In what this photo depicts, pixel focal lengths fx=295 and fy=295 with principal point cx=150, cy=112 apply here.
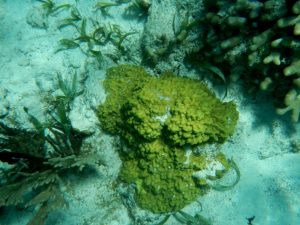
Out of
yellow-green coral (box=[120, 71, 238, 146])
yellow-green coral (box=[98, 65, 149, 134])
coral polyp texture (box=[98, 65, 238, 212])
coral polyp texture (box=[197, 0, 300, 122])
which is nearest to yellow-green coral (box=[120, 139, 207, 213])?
coral polyp texture (box=[98, 65, 238, 212])

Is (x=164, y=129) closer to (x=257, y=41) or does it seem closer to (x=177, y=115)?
(x=177, y=115)

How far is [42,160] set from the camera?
4199 mm

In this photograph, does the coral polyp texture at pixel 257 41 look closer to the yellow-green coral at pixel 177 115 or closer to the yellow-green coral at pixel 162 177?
the yellow-green coral at pixel 177 115

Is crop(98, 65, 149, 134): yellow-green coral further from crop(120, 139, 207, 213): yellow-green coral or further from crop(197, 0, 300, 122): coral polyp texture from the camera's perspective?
→ crop(197, 0, 300, 122): coral polyp texture

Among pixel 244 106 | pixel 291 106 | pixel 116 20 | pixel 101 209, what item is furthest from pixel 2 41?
pixel 291 106

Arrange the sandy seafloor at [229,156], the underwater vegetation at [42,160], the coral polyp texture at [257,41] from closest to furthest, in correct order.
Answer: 1. the coral polyp texture at [257,41]
2. the underwater vegetation at [42,160]
3. the sandy seafloor at [229,156]

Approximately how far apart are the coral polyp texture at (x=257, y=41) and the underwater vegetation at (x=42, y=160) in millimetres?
2145

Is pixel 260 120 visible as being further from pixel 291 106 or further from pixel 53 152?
pixel 53 152

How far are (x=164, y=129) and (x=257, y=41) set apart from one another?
1.54 meters

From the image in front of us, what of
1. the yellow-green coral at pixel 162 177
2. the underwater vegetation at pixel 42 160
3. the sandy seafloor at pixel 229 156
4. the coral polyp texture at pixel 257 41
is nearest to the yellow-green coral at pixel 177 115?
the yellow-green coral at pixel 162 177

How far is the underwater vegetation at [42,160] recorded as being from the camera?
3.88 meters

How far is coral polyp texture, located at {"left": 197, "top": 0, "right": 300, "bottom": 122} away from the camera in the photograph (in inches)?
134

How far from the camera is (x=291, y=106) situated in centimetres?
368

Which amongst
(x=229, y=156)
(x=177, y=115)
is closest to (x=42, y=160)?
(x=177, y=115)
